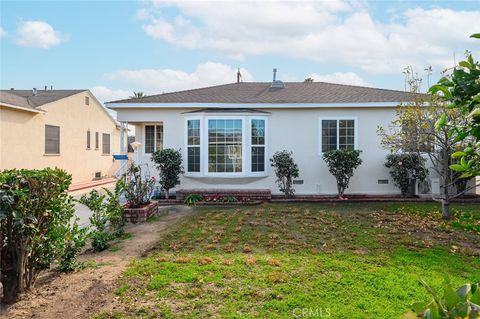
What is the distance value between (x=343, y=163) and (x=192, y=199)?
5235 mm

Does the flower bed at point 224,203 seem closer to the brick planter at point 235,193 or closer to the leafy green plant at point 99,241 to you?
the brick planter at point 235,193

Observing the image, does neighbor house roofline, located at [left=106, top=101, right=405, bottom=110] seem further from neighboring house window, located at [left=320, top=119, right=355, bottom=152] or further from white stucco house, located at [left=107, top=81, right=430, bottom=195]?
neighboring house window, located at [left=320, top=119, right=355, bottom=152]

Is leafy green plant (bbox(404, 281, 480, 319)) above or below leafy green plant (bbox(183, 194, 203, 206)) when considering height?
above

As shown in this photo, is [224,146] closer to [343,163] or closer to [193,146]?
[193,146]

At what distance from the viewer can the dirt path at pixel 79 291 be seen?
12.1 ft

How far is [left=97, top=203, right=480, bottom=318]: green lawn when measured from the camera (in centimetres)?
372

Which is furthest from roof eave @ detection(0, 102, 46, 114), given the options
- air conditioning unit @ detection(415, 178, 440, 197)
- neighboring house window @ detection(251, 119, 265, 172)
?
air conditioning unit @ detection(415, 178, 440, 197)

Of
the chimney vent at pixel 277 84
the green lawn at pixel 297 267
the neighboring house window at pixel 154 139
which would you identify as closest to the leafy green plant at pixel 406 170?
the green lawn at pixel 297 267

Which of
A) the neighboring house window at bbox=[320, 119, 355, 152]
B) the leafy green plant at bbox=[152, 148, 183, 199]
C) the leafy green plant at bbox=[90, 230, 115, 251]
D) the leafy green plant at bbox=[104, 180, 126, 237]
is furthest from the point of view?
the neighboring house window at bbox=[320, 119, 355, 152]

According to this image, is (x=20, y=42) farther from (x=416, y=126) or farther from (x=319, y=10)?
(x=416, y=126)

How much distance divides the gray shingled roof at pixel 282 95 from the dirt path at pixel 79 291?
25.0ft

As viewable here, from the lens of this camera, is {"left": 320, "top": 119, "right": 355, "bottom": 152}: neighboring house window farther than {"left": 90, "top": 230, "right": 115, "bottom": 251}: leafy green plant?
Yes

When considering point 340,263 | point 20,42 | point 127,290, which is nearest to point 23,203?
point 127,290

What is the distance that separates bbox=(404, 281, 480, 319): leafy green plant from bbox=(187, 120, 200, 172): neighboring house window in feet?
36.7
